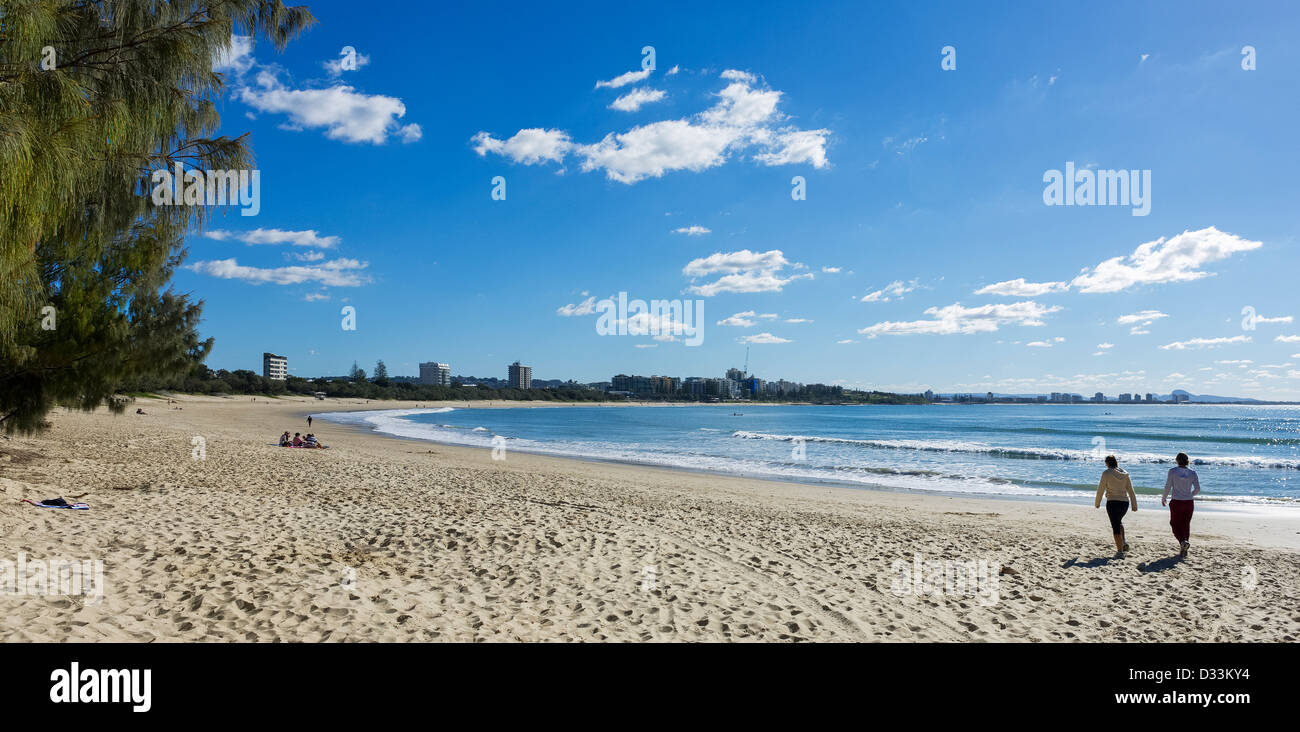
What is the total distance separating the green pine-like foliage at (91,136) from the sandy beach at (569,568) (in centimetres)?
247

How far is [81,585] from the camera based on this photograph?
547 cm

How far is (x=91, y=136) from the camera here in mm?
4598

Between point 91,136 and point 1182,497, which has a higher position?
point 91,136

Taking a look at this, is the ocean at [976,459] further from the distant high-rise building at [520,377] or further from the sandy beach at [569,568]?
the distant high-rise building at [520,377]

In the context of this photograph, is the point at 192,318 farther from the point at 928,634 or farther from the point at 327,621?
the point at 928,634

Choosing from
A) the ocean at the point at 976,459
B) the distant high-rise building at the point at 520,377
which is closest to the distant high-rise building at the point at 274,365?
A: the distant high-rise building at the point at 520,377

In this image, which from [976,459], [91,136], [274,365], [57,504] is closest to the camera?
[91,136]

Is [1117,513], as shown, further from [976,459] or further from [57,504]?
[976,459]

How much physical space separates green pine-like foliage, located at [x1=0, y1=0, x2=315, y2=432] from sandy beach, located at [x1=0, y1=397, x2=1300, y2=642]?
247 cm

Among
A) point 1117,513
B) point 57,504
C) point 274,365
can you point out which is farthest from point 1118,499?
point 274,365

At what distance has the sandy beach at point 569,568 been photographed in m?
5.41

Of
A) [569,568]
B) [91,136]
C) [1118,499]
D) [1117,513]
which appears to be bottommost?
[569,568]

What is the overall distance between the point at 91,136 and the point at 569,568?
583cm

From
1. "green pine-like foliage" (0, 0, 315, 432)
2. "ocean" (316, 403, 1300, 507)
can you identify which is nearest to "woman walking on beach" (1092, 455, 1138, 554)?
"ocean" (316, 403, 1300, 507)
